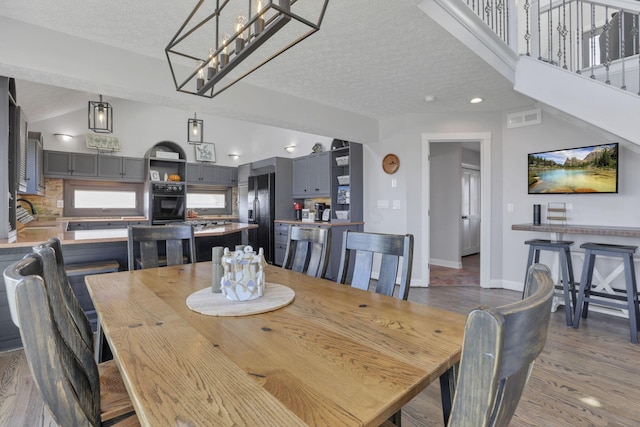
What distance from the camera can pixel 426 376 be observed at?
0.77m

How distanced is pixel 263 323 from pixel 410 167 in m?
3.75

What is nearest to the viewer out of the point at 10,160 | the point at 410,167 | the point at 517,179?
the point at 10,160

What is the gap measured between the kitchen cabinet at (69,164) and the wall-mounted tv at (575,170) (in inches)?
283

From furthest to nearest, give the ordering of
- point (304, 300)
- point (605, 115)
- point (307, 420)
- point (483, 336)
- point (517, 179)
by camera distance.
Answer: point (517, 179) < point (605, 115) < point (304, 300) < point (307, 420) < point (483, 336)

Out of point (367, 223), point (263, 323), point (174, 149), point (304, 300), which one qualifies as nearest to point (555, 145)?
point (367, 223)

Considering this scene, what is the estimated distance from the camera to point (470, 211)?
6848 millimetres

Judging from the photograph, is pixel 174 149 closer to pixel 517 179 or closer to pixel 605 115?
pixel 517 179

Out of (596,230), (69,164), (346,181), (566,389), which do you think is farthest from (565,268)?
(69,164)

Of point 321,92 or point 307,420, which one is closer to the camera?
point 307,420

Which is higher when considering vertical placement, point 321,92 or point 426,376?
point 321,92

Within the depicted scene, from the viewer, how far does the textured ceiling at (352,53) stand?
2.14 metres

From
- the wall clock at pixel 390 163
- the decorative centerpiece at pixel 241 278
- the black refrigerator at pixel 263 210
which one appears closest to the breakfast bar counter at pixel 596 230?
the wall clock at pixel 390 163

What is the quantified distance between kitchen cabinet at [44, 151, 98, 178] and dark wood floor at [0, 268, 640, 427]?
4196 mm

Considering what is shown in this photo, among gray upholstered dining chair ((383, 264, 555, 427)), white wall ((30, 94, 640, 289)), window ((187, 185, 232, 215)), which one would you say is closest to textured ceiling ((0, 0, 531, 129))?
white wall ((30, 94, 640, 289))
